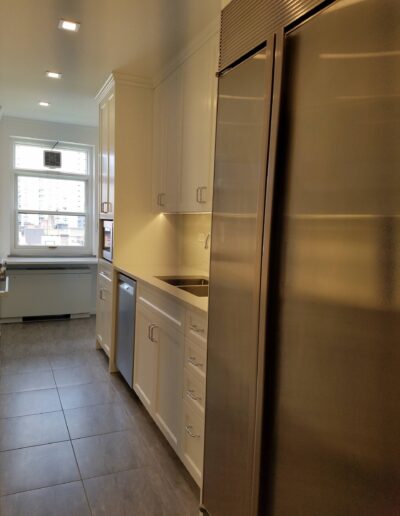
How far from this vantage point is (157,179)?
11.3ft

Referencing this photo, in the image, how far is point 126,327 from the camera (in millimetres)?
3215

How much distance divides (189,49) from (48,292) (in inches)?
143

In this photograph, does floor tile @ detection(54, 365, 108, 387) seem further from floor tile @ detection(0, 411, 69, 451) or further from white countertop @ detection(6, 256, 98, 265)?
white countertop @ detection(6, 256, 98, 265)

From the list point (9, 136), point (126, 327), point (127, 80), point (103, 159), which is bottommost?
point (126, 327)

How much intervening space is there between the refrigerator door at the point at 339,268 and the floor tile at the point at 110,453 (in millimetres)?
1317

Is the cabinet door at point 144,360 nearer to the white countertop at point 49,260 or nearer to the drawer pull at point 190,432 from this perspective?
the drawer pull at point 190,432

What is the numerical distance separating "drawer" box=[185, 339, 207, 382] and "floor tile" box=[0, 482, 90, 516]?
0.81m

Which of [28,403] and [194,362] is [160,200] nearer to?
[194,362]

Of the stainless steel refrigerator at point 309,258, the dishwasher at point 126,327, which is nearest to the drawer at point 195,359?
the stainless steel refrigerator at point 309,258

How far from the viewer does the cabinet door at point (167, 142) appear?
301 cm

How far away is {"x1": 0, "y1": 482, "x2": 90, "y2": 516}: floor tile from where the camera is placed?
1.89 meters

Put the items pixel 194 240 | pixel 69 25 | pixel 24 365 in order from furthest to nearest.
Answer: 1. pixel 24 365
2. pixel 194 240
3. pixel 69 25

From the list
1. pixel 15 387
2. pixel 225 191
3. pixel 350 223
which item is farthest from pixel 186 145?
pixel 15 387

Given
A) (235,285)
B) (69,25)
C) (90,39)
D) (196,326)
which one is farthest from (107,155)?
(235,285)
